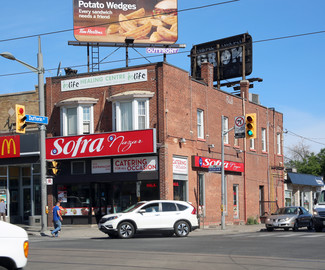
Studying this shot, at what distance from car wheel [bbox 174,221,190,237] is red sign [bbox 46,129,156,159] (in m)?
6.09

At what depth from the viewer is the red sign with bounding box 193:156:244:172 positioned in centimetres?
3153

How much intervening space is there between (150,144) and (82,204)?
6.06 meters

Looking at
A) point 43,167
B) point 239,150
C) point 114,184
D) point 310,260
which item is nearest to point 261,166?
point 239,150

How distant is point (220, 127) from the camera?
116ft

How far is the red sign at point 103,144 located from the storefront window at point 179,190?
125 inches

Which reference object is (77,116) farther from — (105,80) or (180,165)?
(180,165)

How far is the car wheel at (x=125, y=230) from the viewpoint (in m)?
22.1

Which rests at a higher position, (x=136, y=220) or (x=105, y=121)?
(x=105, y=121)

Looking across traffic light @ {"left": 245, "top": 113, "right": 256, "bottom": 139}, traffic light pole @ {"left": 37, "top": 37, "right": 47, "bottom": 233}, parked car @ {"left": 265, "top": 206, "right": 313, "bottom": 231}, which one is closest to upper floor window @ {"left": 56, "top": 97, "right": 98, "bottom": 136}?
traffic light pole @ {"left": 37, "top": 37, "right": 47, "bottom": 233}

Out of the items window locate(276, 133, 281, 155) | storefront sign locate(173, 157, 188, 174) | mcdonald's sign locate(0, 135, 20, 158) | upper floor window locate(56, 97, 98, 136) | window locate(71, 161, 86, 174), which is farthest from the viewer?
window locate(276, 133, 281, 155)

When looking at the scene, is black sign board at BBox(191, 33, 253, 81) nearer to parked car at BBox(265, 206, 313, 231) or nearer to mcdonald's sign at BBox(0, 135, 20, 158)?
parked car at BBox(265, 206, 313, 231)

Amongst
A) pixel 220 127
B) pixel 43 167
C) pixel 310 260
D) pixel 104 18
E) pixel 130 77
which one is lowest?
pixel 310 260

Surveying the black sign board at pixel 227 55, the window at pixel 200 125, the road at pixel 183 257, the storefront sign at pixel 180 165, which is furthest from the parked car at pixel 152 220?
the black sign board at pixel 227 55

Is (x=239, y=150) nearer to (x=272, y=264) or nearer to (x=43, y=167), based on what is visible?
(x=43, y=167)
